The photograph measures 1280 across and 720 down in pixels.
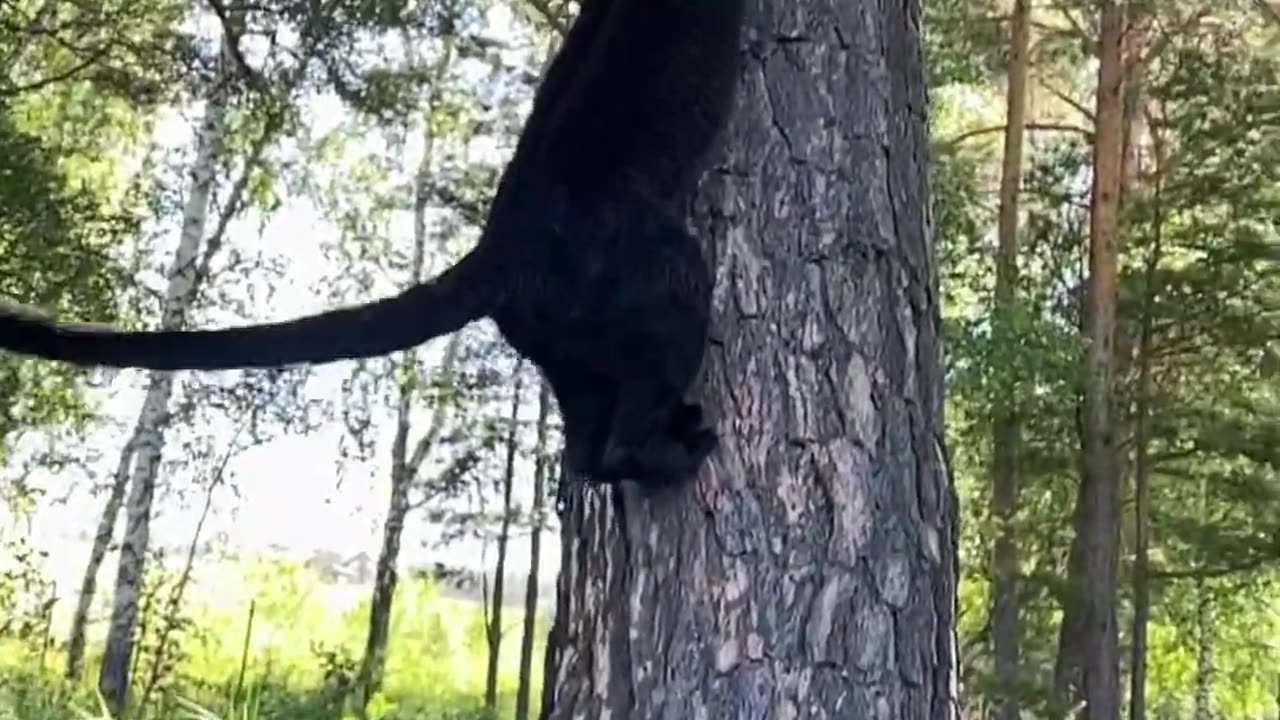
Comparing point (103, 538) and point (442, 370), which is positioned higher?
point (442, 370)

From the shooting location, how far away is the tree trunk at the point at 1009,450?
36.3 ft

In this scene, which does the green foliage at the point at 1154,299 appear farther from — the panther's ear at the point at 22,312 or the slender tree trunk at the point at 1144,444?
the panther's ear at the point at 22,312

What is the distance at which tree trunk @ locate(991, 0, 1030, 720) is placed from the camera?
11.1 meters

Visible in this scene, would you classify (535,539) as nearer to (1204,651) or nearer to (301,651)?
(301,651)

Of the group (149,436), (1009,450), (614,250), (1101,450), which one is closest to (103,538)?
(149,436)

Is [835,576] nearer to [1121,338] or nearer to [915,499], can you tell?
[915,499]

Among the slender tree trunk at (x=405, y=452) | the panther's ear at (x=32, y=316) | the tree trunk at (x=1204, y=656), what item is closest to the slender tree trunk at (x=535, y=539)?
the slender tree trunk at (x=405, y=452)

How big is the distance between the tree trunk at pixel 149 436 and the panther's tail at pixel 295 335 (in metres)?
7.34

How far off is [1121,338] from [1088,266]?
3.14 feet

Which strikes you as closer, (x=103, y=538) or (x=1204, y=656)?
(x=103, y=538)

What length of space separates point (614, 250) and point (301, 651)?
33.8 ft

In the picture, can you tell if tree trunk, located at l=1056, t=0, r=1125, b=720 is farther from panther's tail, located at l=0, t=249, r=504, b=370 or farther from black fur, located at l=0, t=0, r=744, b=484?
panther's tail, located at l=0, t=249, r=504, b=370

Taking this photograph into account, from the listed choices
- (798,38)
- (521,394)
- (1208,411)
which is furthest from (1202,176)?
(798,38)

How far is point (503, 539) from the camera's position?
12555 mm
